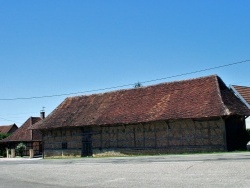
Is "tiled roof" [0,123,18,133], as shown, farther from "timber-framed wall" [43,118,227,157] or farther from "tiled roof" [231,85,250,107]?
"tiled roof" [231,85,250,107]

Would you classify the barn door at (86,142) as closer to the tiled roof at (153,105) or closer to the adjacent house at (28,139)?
the tiled roof at (153,105)

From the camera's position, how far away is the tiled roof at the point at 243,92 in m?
37.3

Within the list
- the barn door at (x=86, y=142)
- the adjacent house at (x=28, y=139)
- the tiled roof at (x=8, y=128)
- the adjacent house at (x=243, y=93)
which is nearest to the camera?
the adjacent house at (x=243, y=93)

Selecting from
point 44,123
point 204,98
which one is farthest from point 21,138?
point 204,98

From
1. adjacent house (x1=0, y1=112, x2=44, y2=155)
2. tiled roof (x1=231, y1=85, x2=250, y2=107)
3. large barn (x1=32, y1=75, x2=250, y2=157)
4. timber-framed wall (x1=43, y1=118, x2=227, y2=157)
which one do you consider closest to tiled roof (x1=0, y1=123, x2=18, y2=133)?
adjacent house (x1=0, y1=112, x2=44, y2=155)

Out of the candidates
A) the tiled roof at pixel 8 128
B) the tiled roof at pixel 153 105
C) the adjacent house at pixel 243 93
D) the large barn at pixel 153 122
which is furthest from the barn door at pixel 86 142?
the tiled roof at pixel 8 128

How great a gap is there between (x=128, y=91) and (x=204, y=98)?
970 cm

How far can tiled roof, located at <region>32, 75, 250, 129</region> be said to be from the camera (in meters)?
30.9

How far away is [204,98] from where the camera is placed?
105 ft

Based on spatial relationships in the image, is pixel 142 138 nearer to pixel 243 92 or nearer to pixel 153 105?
pixel 153 105

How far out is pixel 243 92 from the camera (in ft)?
125

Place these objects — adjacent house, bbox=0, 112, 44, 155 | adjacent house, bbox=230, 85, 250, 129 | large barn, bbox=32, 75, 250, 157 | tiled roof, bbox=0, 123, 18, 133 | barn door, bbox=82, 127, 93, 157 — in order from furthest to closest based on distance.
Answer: tiled roof, bbox=0, 123, 18, 133 < adjacent house, bbox=0, 112, 44, 155 < barn door, bbox=82, 127, 93, 157 < adjacent house, bbox=230, 85, 250, 129 < large barn, bbox=32, 75, 250, 157

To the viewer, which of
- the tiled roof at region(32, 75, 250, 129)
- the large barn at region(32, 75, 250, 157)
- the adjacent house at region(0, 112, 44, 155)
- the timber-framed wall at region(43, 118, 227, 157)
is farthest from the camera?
the adjacent house at region(0, 112, 44, 155)

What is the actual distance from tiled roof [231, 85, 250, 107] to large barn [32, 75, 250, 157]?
4.60 m
